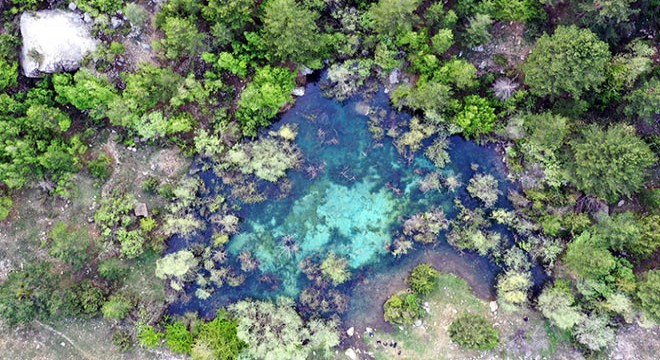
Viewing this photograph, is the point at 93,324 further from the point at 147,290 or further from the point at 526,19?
the point at 526,19

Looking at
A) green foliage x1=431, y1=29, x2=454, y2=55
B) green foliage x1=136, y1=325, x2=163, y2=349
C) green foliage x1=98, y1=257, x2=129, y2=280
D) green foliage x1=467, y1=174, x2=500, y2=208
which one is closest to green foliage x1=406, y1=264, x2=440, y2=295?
green foliage x1=467, y1=174, x2=500, y2=208

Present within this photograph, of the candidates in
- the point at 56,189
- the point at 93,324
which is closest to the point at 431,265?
the point at 93,324

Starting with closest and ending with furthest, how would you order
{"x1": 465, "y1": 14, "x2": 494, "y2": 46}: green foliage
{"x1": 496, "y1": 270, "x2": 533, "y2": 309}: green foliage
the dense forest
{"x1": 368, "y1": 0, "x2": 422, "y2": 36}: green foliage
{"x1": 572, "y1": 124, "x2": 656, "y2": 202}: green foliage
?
{"x1": 572, "y1": 124, "x2": 656, "y2": 202}: green foliage
{"x1": 368, "y1": 0, "x2": 422, "y2": 36}: green foliage
{"x1": 465, "y1": 14, "x2": 494, "y2": 46}: green foliage
the dense forest
{"x1": 496, "y1": 270, "x2": 533, "y2": 309}: green foliage

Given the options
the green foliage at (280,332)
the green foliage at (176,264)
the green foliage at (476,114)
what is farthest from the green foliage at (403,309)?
the green foliage at (176,264)

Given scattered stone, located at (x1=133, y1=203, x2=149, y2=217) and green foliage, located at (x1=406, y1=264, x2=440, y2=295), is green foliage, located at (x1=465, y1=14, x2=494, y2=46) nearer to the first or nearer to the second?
green foliage, located at (x1=406, y1=264, x2=440, y2=295)

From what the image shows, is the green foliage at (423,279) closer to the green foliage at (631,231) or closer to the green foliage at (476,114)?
the green foliage at (476,114)
